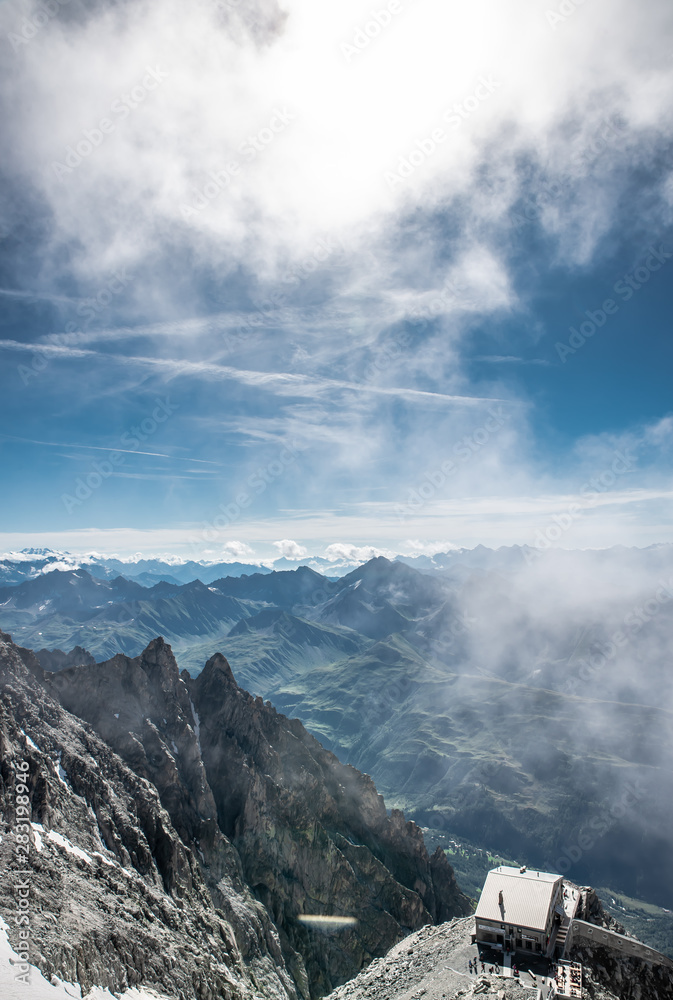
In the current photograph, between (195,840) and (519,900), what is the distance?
6974 centimetres

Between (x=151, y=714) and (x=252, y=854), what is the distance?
132 ft

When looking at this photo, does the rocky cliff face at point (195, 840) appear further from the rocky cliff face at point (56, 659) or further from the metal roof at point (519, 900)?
the rocky cliff face at point (56, 659)

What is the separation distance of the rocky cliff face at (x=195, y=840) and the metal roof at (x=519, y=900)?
39970 mm

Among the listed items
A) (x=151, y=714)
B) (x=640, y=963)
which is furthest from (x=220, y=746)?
(x=640, y=963)

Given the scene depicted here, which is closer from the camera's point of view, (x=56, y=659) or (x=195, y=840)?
(x=195, y=840)

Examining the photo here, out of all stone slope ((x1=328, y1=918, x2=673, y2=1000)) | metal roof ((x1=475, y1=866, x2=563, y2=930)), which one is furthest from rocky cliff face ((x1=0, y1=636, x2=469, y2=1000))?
metal roof ((x1=475, y1=866, x2=563, y2=930))

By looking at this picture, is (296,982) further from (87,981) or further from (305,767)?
(87,981)

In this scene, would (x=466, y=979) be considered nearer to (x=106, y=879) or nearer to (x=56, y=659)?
(x=106, y=879)

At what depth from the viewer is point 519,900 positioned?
239 feet

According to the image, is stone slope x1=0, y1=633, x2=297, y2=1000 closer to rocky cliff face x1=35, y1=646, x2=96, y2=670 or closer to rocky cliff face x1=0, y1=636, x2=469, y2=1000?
rocky cliff face x1=0, y1=636, x2=469, y2=1000

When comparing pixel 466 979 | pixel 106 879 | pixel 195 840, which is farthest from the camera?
pixel 195 840

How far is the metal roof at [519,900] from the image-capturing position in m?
69.6

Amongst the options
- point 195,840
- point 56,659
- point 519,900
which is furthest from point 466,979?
point 56,659

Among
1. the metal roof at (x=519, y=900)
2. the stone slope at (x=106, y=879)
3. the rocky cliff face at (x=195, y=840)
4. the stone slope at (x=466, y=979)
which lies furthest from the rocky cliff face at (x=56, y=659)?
the metal roof at (x=519, y=900)
